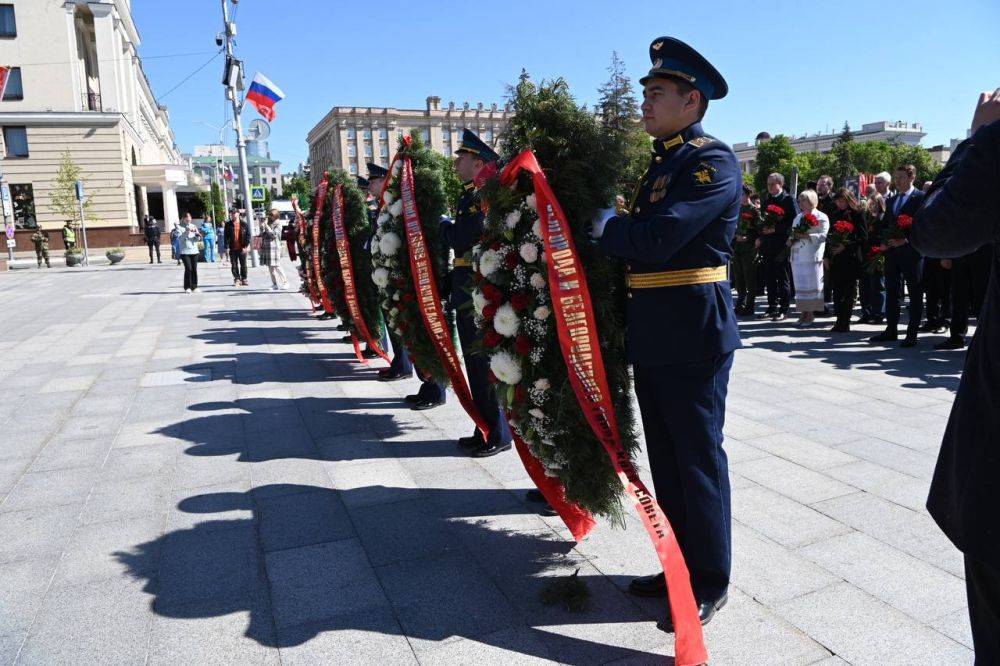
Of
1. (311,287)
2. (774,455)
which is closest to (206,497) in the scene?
(774,455)

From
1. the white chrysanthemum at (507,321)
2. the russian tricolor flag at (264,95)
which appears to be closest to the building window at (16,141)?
the russian tricolor flag at (264,95)

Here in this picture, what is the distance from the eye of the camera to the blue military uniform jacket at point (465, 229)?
475 cm

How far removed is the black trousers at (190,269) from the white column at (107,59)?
87.3ft

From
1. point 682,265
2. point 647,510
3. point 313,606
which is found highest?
point 682,265

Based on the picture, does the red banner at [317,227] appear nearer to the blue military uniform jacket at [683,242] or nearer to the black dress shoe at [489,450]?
the black dress shoe at [489,450]

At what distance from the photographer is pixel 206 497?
446 cm

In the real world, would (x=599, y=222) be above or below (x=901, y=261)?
above

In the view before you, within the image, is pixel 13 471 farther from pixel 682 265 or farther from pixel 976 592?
pixel 976 592

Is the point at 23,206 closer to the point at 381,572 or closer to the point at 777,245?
the point at 777,245

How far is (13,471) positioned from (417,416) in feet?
9.88

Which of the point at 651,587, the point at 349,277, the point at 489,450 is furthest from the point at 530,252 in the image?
the point at 349,277

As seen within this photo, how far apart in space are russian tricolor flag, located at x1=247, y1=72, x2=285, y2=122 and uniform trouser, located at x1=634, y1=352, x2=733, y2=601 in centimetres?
2033

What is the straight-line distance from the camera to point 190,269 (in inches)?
691

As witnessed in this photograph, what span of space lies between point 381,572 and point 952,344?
25.6ft
